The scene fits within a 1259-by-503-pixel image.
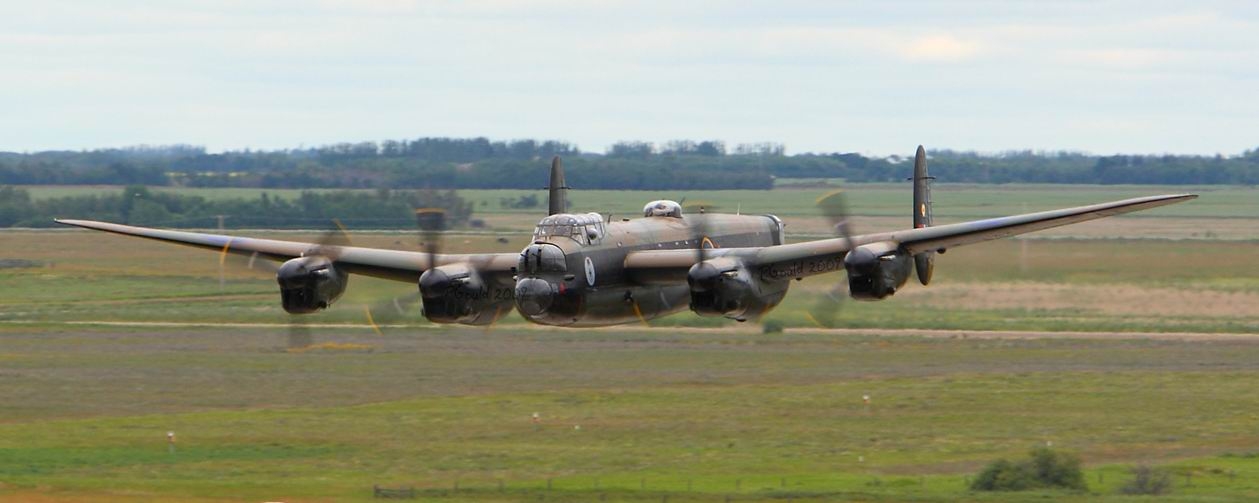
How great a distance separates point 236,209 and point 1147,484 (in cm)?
7567

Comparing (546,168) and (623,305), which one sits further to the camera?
(546,168)

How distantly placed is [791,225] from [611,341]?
33.8 metres

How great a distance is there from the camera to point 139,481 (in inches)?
2079

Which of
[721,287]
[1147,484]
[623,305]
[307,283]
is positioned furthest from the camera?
[1147,484]

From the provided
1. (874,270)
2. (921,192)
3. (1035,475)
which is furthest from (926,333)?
(874,270)

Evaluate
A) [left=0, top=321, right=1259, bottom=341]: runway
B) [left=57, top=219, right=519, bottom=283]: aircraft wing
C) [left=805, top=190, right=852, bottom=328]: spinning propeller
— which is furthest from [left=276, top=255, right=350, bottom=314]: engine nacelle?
[left=0, top=321, right=1259, bottom=341]: runway

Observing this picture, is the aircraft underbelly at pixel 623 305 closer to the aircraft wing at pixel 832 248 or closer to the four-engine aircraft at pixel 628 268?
the four-engine aircraft at pixel 628 268

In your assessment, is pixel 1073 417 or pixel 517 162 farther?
pixel 517 162

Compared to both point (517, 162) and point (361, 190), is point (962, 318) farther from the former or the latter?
point (361, 190)

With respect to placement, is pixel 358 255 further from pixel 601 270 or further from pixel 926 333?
pixel 926 333

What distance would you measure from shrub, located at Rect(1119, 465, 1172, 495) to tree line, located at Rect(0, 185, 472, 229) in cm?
4142

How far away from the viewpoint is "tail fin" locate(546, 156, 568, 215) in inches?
1927

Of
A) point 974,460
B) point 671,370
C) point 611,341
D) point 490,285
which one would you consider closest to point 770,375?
point 671,370

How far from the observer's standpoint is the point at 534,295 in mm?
37500
